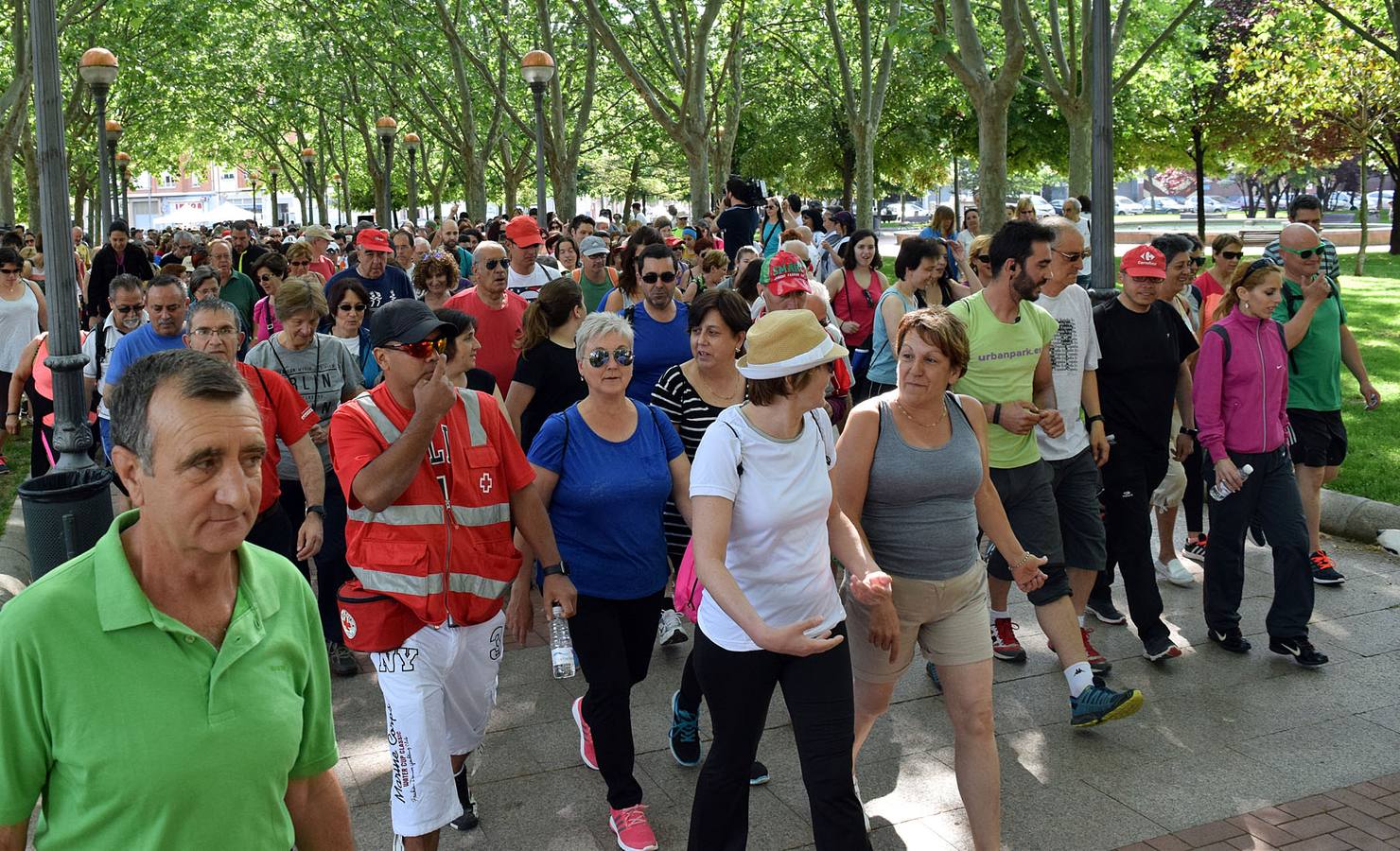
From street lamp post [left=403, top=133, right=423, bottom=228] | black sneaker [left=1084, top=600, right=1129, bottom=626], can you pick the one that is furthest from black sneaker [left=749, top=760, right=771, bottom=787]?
street lamp post [left=403, top=133, right=423, bottom=228]

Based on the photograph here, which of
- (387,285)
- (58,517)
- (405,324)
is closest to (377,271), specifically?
(387,285)

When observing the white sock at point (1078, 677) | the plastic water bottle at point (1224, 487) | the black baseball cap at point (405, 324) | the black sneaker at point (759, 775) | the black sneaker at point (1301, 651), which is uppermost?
the black baseball cap at point (405, 324)

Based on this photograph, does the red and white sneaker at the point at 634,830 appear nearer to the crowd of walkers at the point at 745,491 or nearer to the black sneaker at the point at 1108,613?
the crowd of walkers at the point at 745,491

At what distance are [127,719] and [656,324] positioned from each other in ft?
16.5

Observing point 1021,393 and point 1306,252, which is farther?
point 1306,252

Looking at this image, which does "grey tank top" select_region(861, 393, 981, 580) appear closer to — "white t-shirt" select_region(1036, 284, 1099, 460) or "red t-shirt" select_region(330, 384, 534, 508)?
"red t-shirt" select_region(330, 384, 534, 508)

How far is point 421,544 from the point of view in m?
4.12

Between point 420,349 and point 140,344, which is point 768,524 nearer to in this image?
point 420,349

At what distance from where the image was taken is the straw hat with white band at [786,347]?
Result: 13.0 ft

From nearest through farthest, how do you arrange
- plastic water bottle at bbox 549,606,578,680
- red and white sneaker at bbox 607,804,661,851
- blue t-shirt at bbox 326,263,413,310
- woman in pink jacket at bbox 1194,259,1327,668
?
plastic water bottle at bbox 549,606,578,680, red and white sneaker at bbox 607,804,661,851, woman in pink jacket at bbox 1194,259,1327,668, blue t-shirt at bbox 326,263,413,310

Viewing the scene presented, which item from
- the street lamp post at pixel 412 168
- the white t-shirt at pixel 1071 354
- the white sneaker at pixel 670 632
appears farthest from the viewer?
the street lamp post at pixel 412 168

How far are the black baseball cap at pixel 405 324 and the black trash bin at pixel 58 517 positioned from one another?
2855mm

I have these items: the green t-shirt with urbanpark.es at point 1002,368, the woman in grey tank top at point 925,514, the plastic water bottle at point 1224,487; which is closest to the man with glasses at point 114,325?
the green t-shirt with urbanpark.es at point 1002,368

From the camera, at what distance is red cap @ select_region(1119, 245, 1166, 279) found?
6.34 metres
